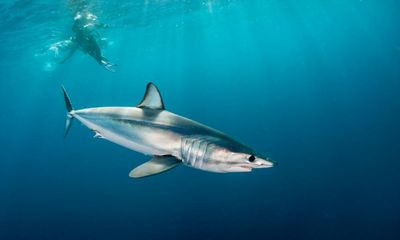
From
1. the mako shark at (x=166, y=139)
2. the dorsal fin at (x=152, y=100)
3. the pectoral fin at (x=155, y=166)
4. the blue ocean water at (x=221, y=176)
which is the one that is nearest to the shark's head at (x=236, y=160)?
the mako shark at (x=166, y=139)

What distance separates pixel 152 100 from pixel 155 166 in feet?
3.55

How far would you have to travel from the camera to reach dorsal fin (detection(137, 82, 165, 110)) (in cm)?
423

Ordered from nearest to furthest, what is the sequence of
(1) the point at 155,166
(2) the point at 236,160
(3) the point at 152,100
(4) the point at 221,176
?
(2) the point at 236,160 < (1) the point at 155,166 < (3) the point at 152,100 < (4) the point at 221,176

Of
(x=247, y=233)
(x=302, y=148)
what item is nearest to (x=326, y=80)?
(x=302, y=148)

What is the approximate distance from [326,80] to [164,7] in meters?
37.5

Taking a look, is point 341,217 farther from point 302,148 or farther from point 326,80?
point 326,80

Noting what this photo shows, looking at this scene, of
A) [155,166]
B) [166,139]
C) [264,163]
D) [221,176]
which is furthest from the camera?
[221,176]

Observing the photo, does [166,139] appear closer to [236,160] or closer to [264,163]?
[236,160]

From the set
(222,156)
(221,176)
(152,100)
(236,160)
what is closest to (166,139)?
(152,100)

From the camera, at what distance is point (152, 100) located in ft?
14.1

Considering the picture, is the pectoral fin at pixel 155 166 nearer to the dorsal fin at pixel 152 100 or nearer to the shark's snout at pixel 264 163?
the dorsal fin at pixel 152 100

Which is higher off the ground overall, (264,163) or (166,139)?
(166,139)

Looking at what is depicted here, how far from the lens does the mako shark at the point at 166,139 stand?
3.44 meters

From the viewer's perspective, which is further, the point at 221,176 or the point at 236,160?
the point at 221,176
